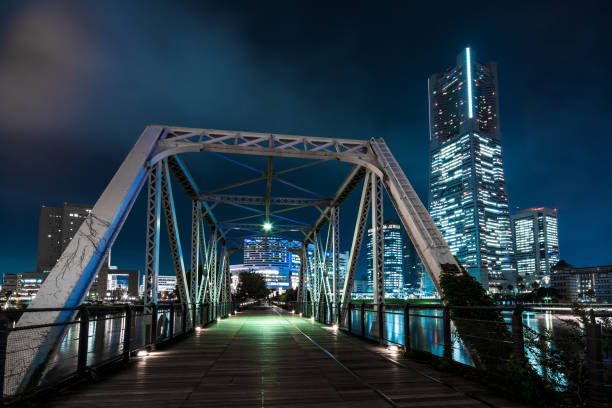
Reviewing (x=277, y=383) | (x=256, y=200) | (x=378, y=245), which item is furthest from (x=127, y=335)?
(x=256, y=200)

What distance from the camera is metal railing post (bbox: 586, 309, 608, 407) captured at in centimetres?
412

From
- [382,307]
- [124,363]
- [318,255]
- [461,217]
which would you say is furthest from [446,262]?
[461,217]

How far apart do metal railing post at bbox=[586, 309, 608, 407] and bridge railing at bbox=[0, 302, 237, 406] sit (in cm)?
570

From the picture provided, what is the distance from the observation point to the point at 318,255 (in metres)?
25.2

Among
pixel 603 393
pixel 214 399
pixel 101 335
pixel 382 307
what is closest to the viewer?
pixel 603 393

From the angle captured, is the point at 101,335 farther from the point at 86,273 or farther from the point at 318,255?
the point at 318,255

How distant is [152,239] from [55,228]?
162 metres

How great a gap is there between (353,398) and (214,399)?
1.65 metres

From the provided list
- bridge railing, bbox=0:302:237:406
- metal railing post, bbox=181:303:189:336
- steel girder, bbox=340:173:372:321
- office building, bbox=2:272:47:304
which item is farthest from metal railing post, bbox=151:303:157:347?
office building, bbox=2:272:47:304

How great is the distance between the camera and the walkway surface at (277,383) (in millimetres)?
4863

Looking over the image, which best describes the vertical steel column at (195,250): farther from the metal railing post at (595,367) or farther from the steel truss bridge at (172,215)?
the metal railing post at (595,367)

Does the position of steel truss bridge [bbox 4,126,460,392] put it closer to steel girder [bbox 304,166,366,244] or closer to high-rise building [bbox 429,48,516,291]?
steel girder [bbox 304,166,366,244]

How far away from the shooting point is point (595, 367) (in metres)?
4.14

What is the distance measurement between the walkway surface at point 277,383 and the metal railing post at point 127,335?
0.91 ft
